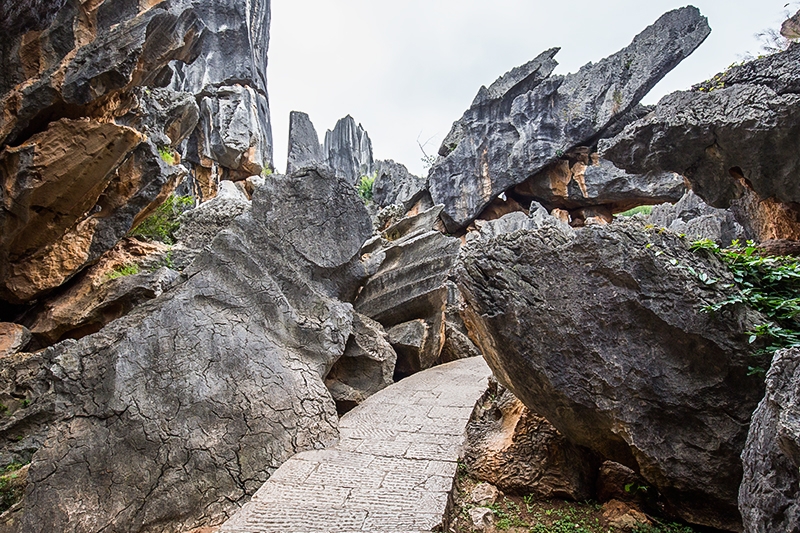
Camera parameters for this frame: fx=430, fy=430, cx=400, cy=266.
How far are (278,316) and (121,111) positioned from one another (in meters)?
3.51

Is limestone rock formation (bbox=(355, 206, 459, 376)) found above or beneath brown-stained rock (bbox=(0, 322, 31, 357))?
beneath

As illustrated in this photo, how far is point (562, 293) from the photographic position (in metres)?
2.85

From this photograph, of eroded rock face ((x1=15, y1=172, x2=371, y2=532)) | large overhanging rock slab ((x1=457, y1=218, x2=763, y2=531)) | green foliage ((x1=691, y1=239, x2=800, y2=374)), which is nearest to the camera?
green foliage ((x1=691, y1=239, x2=800, y2=374))

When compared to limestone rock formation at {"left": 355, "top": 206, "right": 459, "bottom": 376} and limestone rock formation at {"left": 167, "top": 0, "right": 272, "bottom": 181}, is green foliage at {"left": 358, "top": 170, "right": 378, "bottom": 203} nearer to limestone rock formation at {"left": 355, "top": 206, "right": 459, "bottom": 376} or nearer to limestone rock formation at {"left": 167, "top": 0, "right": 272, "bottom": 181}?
limestone rock formation at {"left": 167, "top": 0, "right": 272, "bottom": 181}

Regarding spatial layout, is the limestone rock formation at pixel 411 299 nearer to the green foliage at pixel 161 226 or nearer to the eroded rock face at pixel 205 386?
the eroded rock face at pixel 205 386

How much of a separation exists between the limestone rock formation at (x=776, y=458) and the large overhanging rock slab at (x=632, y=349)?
26.7 inches

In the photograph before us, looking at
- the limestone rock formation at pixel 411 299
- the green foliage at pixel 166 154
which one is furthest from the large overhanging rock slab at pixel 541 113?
the green foliage at pixel 166 154

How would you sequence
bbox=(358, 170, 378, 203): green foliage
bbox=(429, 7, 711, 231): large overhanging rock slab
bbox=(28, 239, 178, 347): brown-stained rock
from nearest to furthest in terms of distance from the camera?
bbox=(28, 239, 178, 347): brown-stained rock < bbox=(429, 7, 711, 231): large overhanging rock slab < bbox=(358, 170, 378, 203): green foliage

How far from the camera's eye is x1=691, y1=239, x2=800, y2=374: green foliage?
2398 millimetres

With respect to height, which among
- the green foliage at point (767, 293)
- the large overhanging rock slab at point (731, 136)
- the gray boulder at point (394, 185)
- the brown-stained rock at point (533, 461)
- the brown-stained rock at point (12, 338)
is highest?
the gray boulder at point (394, 185)

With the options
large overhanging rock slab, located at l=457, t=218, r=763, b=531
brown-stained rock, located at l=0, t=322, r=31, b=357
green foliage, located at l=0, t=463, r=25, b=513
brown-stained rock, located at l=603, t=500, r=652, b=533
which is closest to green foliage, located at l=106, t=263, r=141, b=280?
brown-stained rock, located at l=0, t=322, r=31, b=357

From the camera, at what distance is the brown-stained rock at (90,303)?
614cm

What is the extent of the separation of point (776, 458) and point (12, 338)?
7.74 meters

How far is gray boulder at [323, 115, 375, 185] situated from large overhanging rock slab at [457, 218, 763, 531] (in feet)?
109
